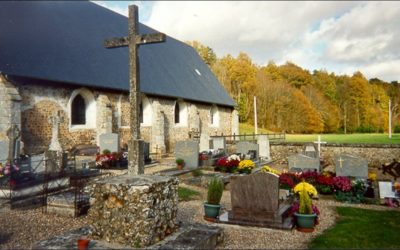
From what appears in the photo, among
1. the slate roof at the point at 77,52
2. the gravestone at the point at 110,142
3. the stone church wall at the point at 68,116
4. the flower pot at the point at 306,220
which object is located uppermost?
the slate roof at the point at 77,52

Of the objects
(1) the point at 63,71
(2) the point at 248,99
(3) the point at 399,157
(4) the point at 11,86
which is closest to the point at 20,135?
(4) the point at 11,86

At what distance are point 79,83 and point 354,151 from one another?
14412mm

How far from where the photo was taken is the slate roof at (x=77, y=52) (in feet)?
46.7

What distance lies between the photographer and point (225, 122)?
30.6 meters

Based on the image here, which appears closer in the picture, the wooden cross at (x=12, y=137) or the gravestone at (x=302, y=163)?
the wooden cross at (x=12, y=137)

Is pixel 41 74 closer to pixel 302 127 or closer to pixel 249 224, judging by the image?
pixel 249 224

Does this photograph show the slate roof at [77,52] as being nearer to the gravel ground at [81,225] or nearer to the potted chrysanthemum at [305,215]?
the gravel ground at [81,225]

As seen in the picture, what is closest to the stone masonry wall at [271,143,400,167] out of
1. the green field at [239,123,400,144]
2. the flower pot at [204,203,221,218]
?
the green field at [239,123,400,144]

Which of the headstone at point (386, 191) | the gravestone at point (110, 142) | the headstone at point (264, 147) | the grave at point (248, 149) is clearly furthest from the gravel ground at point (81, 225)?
the headstone at point (264, 147)

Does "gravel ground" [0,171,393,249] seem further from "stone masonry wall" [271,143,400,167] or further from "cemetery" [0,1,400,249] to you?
"stone masonry wall" [271,143,400,167]

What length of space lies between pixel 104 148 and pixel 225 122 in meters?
16.9

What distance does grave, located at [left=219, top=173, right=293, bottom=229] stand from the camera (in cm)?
677

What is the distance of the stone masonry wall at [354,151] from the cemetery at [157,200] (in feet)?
19.4

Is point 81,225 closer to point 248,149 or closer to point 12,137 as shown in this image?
point 12,137
